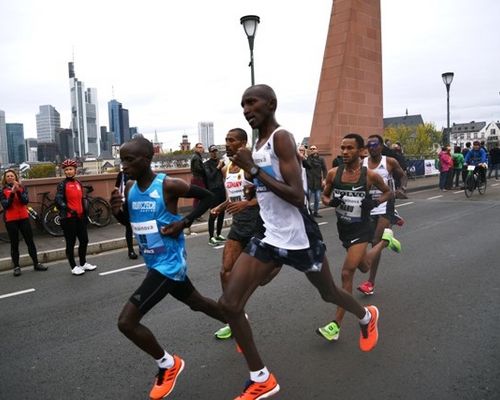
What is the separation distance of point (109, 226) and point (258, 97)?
8.98 meters

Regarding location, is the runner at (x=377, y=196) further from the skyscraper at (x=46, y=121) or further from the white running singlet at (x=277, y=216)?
the skyscraper at (x=46, y=121)

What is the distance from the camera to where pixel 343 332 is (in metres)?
3.98

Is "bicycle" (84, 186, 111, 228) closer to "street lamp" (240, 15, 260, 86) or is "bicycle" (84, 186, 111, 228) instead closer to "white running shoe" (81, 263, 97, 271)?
"white running shoe" (81, 263, 97, 271)

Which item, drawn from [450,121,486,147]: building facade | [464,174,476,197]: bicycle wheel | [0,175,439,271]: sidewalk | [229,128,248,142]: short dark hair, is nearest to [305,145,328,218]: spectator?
[0,175,439,271]: sidewalk

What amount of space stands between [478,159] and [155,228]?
15790mm

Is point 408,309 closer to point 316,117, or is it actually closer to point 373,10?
point 316,117

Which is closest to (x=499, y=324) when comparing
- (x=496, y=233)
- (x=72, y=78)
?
(x=496, y=233)

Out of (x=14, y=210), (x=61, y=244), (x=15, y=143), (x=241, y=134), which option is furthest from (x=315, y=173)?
(x=15, y=143)

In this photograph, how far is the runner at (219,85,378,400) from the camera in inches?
106

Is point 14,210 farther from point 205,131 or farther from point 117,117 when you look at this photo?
point 117,117

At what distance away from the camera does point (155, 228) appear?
2941mm

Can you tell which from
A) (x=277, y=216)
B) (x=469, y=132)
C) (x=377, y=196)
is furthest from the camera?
(x=469, y=132)

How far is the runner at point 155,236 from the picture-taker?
2.86 metres

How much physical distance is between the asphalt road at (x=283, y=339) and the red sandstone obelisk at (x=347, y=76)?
490 inches
